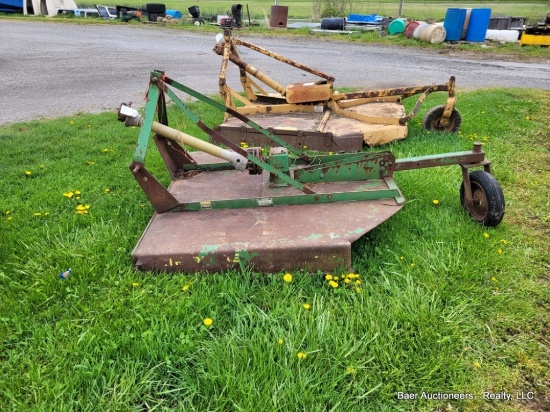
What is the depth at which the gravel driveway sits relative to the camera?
8.00 meters

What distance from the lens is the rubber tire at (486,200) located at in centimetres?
323

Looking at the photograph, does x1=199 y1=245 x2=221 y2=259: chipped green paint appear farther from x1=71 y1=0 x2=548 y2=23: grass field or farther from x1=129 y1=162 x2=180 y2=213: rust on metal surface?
x1=71 y1=0 x2=548 y2=23: grass field

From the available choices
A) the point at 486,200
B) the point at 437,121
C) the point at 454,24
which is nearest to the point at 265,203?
the point at 486,200

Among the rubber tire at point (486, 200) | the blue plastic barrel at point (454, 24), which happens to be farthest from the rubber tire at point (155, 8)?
the rubber tire at point (486, 200)

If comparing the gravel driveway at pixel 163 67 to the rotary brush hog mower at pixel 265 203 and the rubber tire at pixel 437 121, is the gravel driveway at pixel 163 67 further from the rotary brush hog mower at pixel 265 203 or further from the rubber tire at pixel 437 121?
the rotary brush hog mower at pixel 265 203

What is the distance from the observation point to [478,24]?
14133mm

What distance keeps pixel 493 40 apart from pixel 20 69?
46.4ft

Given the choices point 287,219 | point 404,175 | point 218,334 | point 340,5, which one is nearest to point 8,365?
point 218,334

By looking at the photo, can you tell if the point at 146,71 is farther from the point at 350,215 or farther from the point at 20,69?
the point at 350,215

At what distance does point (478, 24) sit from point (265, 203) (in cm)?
1400

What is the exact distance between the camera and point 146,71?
33.5ft

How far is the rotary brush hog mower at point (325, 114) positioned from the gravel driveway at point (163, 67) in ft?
8.95

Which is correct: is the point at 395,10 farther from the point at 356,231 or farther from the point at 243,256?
the point at 243,256

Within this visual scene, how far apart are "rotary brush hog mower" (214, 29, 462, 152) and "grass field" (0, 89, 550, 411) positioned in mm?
1283
